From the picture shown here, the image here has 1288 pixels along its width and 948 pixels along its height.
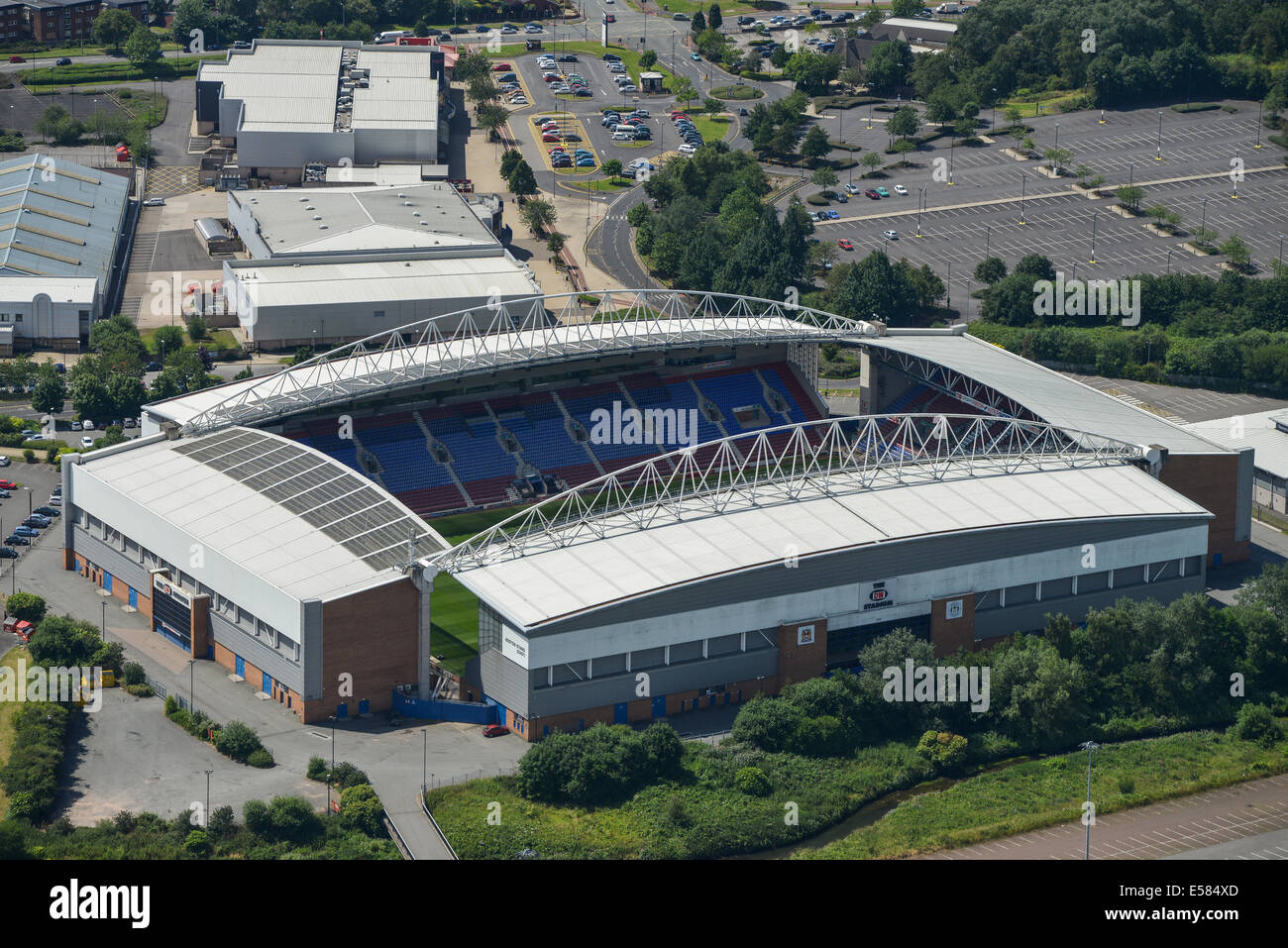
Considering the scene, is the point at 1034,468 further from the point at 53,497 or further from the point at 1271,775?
the point at 53,497

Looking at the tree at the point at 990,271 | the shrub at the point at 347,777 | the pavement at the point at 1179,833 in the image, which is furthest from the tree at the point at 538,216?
Answer: the pavement at the point at 1179,833

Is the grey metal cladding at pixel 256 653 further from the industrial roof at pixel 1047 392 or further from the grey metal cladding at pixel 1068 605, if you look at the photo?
the industrial roof at pixel 1047 392

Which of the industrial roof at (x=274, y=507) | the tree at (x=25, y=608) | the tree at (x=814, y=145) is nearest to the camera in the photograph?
the industrial roof at (x=274, y=507)

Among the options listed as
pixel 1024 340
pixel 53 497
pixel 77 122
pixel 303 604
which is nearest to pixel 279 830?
pixel 303 604

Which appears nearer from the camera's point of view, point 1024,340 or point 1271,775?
point 1271,775

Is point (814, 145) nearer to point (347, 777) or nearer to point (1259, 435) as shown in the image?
point (1259, 435)

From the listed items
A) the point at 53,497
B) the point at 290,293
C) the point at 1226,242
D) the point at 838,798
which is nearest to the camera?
the point at 838,798

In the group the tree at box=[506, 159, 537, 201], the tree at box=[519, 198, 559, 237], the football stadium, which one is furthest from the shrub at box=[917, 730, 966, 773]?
the tree at box=[506, 159, 537, 201]

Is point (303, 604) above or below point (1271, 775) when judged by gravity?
above

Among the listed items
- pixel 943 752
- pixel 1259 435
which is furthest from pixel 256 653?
pixel 1259 435
